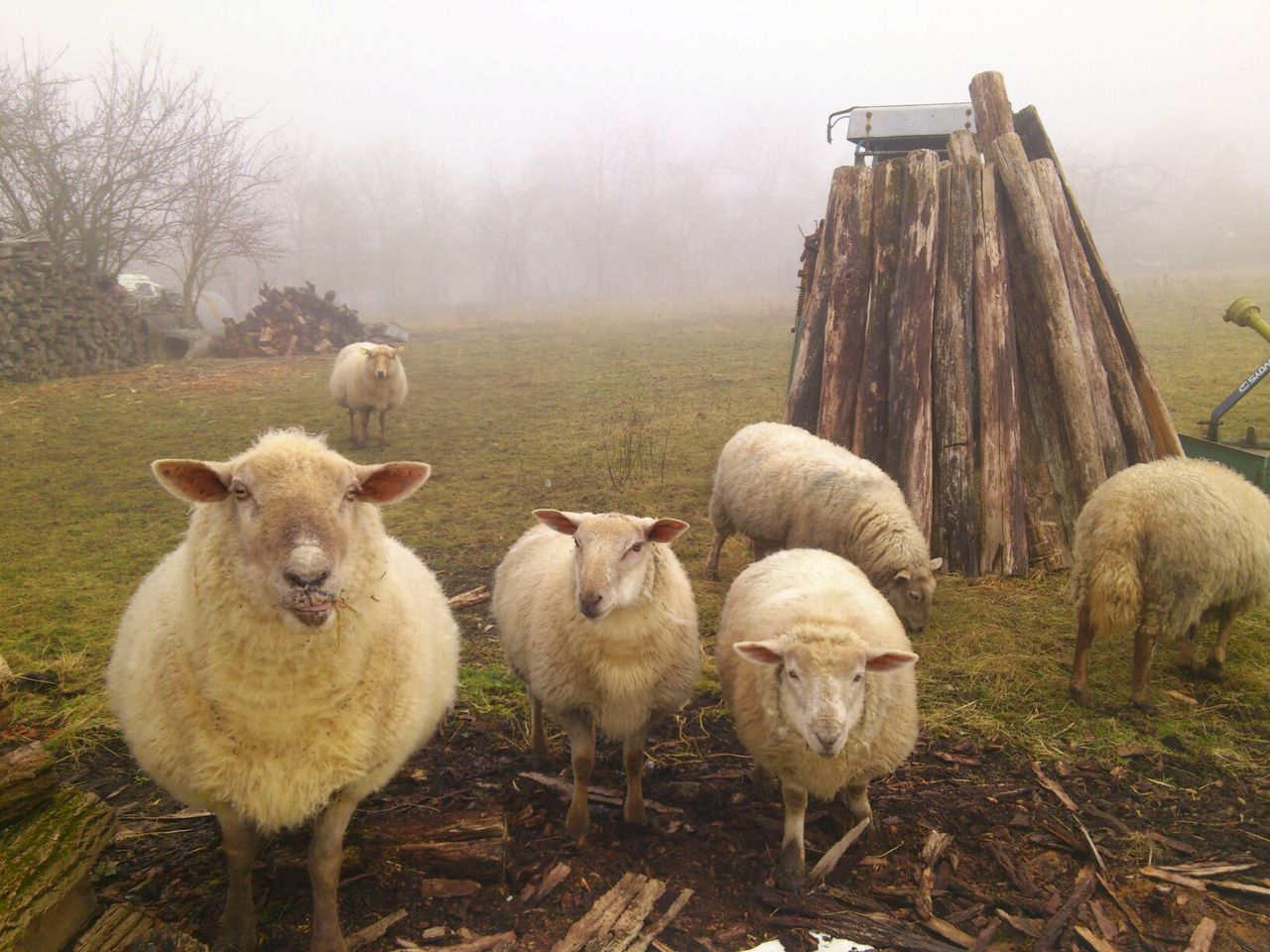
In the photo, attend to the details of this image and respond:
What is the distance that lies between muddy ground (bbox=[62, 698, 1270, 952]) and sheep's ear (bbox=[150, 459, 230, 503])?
5.48ft

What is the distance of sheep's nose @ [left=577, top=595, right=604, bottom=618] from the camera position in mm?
3512

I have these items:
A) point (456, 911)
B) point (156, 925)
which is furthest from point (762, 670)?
point (156, 925)

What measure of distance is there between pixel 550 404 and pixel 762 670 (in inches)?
455

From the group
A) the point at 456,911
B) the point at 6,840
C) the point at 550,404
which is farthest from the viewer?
the point at 550,404

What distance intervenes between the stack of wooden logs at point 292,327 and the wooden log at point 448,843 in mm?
21869

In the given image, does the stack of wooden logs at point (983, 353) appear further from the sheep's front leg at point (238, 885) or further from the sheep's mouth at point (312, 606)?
the sheep's front leg at point (238, 885)

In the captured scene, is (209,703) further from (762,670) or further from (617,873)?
(762,670)

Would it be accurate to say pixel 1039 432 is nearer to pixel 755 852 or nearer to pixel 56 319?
pixel 755 852

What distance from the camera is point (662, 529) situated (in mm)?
3922

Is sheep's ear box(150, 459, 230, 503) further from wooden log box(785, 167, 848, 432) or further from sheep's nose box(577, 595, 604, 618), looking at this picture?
wooden log box(785, 167, 848, 432)

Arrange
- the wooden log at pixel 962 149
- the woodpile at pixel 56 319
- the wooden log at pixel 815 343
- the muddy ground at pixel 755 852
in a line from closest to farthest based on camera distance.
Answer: the muddy ground at pixel 755 852 → the wooden log at pixel 962 149 → the wooden log at pixel 815 343 → the woodpile at pixel 56 319

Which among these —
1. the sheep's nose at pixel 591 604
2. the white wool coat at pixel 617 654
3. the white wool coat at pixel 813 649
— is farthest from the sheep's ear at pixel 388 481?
the white wool coat at pixel 813 649

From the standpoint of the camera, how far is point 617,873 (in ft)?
11.2

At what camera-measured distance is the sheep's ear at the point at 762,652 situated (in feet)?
11.5
